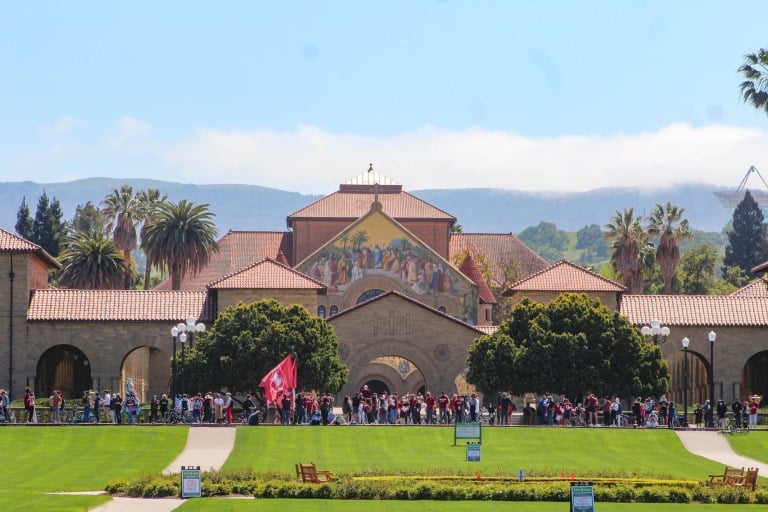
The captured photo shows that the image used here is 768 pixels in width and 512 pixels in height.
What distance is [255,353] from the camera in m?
72.8

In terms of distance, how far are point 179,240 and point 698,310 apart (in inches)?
1281

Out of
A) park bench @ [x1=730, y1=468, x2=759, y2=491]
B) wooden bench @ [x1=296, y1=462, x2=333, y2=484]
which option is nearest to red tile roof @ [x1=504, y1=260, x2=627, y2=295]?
park bench @ [x1=730, y1=468, x2=759, y2=491]

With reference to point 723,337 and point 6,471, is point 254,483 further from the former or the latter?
point 723,337

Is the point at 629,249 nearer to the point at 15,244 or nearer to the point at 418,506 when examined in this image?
the point at 15,244

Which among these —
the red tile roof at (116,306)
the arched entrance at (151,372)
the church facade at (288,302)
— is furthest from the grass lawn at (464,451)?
the arched entrance at (151,372)

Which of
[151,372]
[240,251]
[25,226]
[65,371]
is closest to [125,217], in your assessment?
[240,251]

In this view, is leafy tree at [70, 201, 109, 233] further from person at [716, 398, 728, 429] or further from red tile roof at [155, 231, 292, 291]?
person at [716, 398, 728, 429]

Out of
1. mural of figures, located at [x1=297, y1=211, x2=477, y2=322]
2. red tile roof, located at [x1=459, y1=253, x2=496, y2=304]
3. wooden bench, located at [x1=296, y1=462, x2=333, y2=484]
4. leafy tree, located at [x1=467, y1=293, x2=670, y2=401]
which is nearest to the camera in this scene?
wooden bench, located at [x1=296, y1=462, x2=333, y2=484]

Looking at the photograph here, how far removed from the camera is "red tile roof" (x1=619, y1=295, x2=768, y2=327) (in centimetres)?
8200

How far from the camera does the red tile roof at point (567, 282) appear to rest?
84.2 metres

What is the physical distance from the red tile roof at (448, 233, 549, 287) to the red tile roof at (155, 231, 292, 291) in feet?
39.8

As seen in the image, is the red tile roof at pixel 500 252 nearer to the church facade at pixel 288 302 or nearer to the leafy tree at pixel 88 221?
the church facade at pixel 288 302

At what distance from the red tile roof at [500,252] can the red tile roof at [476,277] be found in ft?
34.5

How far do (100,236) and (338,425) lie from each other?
153 feet
